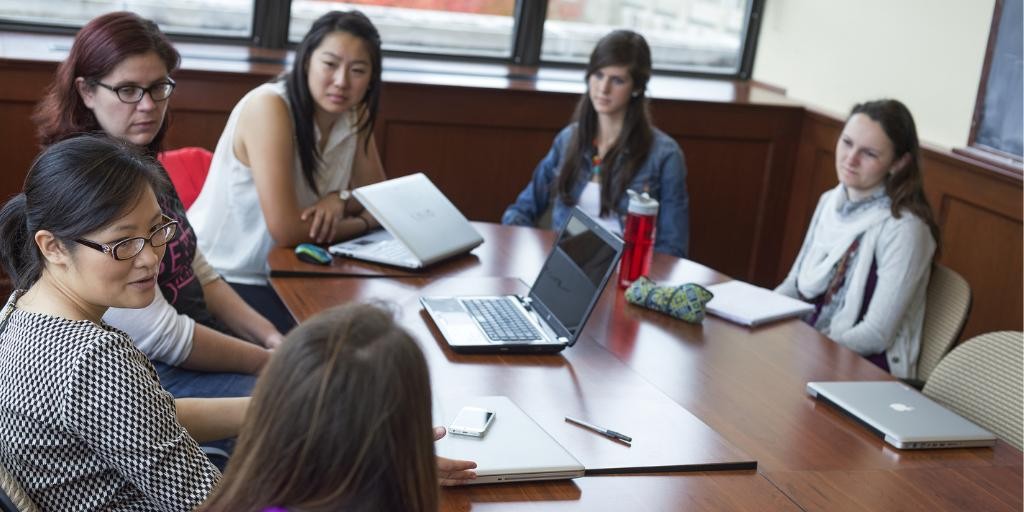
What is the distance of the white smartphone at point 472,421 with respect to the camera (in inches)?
69.5

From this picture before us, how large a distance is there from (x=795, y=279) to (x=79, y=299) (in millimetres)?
A: 2161

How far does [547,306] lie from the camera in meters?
2.39

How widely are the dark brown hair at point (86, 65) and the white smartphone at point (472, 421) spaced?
1081 millimetres

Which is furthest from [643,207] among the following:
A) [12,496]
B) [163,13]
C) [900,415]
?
[163,13]

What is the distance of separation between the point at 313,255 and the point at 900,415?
4.40ft

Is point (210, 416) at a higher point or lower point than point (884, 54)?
lower

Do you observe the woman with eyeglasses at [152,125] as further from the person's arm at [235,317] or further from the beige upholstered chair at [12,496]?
the beige upholstered chair at [12,496]

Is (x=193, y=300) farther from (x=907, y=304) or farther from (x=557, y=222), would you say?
(x=907, y=304)

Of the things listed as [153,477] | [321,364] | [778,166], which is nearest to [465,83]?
[778,166]

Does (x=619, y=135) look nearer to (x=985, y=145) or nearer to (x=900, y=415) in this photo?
(x=985, y=145)

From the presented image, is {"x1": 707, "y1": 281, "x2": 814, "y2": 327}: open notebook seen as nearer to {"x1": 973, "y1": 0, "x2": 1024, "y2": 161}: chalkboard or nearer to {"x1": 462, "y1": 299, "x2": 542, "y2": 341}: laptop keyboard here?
{"x1": 462, "y1": 299, "x2": 542, "y2": 341}: laptop keyboard

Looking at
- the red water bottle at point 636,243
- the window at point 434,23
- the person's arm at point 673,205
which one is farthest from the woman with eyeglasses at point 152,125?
the window at point 434,23

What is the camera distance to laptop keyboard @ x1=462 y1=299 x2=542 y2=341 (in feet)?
7.37

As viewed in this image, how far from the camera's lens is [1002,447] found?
6.91 feet
